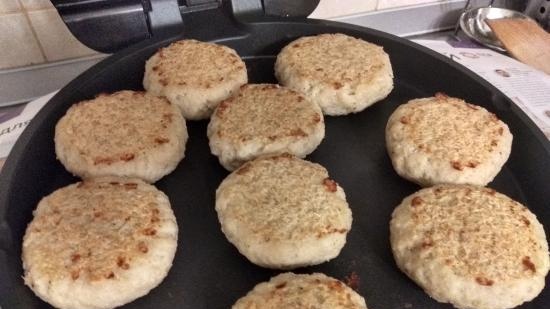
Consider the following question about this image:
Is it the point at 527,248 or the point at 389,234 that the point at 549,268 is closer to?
the point at 527,248

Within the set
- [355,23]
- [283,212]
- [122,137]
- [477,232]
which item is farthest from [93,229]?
[355,23]

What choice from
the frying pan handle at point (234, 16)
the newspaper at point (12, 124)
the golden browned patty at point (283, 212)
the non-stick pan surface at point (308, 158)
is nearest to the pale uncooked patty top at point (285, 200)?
the golden browned patty at point (283, 212)

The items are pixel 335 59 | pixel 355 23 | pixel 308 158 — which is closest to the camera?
pixel 308 158

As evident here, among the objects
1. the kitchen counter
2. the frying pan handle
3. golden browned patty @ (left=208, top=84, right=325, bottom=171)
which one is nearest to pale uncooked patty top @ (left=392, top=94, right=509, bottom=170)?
golden browned patty @ (left=208, top=84, right=325, bottom=171)

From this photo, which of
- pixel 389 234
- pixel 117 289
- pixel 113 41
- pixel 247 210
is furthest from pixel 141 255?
pixel 113 41

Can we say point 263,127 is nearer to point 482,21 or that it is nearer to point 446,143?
point 446,143

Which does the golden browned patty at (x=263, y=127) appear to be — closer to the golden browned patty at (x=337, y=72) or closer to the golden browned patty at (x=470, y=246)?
the golden browned patty at (x=337, y=72)

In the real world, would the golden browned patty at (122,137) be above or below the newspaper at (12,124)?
above
